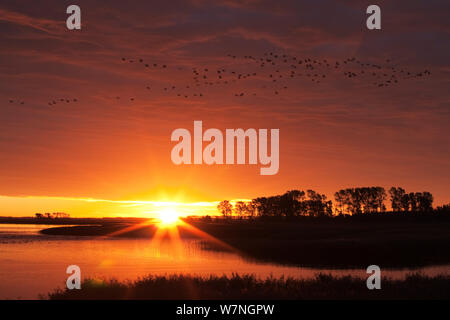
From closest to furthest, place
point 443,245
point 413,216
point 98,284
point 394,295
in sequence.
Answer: point 394,295 < point 98,284 < point 443,245 < point 413,216

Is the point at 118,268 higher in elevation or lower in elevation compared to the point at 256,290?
lower

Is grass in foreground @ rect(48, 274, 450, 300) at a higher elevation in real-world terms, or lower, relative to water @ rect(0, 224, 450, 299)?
higher

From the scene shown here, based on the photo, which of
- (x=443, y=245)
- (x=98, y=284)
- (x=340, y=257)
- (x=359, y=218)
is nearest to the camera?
(x=98, y=284)

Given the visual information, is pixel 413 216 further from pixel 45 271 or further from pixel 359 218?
pixel 45 271

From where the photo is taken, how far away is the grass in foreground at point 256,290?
25109mm

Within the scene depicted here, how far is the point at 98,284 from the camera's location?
29.8 m

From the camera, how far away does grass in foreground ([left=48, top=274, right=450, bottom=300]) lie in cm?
2511

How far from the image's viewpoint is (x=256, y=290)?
2642 centimetres

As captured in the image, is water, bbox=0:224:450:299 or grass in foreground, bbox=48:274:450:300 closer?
grass in foreground, bbox=48:274:450:300

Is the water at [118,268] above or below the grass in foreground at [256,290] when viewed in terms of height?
below

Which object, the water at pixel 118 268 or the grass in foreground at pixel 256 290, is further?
the water at pixel 118 268

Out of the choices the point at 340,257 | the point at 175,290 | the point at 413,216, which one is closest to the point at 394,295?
the point at 175,290

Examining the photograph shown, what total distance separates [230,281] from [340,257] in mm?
25575

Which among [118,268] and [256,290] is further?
[118,268]
